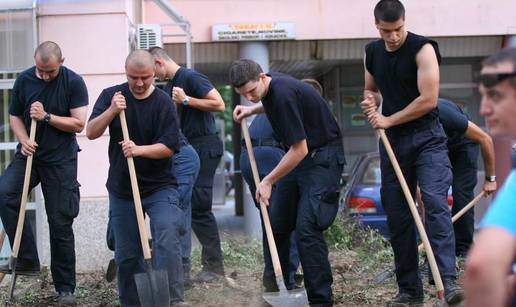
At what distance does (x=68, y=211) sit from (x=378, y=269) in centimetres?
266

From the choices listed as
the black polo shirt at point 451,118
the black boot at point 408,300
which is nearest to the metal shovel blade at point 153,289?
the black boot at point 408,300

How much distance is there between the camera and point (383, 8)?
5.38m

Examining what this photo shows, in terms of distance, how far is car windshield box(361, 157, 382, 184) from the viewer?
35.6 feet

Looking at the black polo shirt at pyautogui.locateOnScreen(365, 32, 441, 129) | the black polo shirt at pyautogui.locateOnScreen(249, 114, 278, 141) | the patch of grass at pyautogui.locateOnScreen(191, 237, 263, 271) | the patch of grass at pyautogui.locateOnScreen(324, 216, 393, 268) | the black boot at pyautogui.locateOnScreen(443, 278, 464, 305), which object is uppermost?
the black polo shirt at pyautogui.locateOnScreen(365, 32, 441, 129)

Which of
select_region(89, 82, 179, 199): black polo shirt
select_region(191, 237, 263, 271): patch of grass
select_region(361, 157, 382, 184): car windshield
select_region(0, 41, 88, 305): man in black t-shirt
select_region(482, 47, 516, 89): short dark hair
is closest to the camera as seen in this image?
select_region(482, 47, 516, 89): short dark hair

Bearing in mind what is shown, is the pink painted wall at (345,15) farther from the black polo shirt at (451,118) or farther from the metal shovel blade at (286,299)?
the metal shovel blade at (286,299)

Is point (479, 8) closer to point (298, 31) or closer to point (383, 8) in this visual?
point (298, 31)

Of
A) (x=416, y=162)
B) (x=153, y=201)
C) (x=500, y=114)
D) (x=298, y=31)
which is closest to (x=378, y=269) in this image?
(x=416, y=162)

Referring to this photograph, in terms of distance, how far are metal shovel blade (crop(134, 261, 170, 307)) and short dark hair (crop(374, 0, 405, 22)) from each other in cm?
206

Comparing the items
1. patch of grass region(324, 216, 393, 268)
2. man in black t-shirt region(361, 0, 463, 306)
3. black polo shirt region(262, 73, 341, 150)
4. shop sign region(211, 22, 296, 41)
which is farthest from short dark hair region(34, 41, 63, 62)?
shop sign region(211, 22, 296, 41)

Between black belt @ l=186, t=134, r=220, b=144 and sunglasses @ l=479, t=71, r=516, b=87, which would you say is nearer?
sunglasses @ l=479, t=71, r=516, b=87

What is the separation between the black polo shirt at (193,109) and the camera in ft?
22.2

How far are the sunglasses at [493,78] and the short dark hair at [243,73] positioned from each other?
9.62ft

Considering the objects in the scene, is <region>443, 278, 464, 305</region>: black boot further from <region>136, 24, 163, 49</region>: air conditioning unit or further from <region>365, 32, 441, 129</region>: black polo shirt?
<region>136, 24, 163, 49</region>: air conditioning unit
